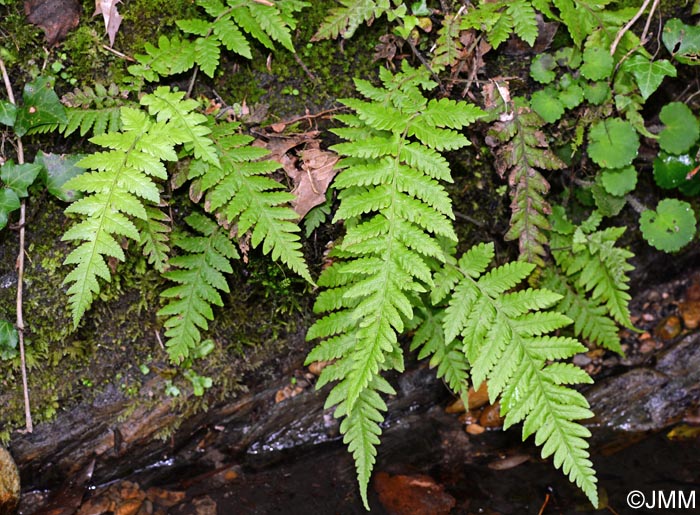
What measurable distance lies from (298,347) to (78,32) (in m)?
2.07

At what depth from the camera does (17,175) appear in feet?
9.72

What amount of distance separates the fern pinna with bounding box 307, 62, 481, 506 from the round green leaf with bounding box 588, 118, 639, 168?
37.0 inches

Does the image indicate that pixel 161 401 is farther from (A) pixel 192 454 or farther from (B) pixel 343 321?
(B) pixel 343 321

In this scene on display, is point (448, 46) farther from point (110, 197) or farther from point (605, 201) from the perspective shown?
point (110, 197)

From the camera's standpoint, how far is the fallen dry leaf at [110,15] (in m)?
3.11

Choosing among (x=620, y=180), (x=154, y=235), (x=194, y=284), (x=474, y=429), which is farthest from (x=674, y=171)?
(x=154, y=235)

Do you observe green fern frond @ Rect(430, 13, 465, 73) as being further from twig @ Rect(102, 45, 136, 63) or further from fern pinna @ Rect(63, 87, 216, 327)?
twig @ Rect(102, 45, 136, 63)

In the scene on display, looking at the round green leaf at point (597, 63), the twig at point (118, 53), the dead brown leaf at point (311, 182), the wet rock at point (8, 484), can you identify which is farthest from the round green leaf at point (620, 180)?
the wet rock at point (8, 484)

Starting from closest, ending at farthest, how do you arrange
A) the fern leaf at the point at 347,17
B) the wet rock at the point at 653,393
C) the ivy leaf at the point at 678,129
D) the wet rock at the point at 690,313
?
the fern leaf at the point at 347,17 → the ivy leaf at the point at 678,129 → the wet rock at the point at 653,393 → the wet rock at the point at 690,313

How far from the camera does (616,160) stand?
3477mm

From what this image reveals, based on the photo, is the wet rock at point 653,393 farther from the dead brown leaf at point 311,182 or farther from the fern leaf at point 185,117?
the fern leaf at point 185,117

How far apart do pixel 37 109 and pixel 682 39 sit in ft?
10.9

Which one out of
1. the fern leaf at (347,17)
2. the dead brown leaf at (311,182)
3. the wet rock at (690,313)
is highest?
the fern leaf at (347,17)

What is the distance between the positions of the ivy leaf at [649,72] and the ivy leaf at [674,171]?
501 mm
